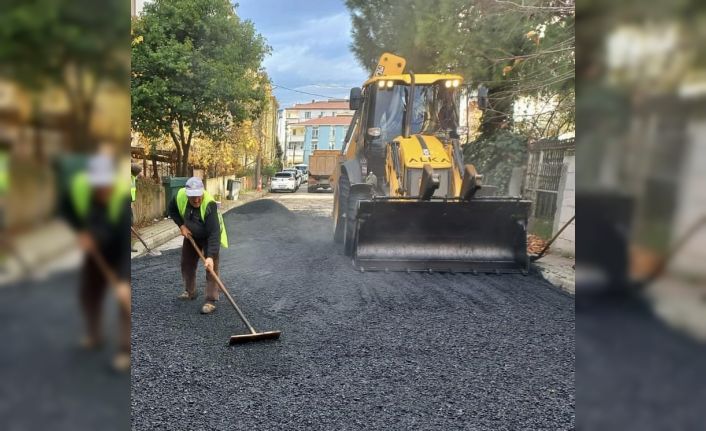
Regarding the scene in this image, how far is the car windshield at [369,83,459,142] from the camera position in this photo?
4.64 meters

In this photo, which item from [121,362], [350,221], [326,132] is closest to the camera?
[121,362]

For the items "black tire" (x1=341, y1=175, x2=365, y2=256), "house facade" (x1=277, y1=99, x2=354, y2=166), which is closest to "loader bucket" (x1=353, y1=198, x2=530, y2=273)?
"black tire" (x1=341, y1=175, x2=365, y2=256)

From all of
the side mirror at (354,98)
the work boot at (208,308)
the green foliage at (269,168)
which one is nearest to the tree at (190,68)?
the green foliage at (269,168)

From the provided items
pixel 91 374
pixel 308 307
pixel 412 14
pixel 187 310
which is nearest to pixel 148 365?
pixel 187 310

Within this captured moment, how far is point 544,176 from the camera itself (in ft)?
20.5

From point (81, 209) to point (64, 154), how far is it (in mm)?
54

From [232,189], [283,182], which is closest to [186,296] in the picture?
[232,189]

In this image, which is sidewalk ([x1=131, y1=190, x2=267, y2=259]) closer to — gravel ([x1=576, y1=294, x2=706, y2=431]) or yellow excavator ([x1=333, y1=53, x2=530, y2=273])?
yellow excavator ([x1=333, y1=53, x2=530, y2=273])

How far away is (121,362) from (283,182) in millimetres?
10013

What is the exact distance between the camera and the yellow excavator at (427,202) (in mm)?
4477

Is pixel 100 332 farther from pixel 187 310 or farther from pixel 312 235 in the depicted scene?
pixel 312 235

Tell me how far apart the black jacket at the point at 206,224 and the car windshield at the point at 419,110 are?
2.24 m

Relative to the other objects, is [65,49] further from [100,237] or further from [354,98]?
[354,98]

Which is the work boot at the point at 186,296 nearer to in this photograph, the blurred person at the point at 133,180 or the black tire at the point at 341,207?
the blurred person at the point at 133,180
